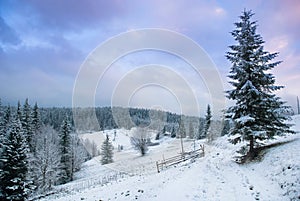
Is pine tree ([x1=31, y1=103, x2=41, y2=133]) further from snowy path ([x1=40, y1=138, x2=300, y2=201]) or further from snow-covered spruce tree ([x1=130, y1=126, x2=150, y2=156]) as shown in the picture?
snowy path ([x1=40, y1=138, x2=300, y2=201])

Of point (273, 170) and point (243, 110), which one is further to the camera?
point (243, 110)

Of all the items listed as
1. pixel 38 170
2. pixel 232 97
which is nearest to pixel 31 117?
pixel 38 170

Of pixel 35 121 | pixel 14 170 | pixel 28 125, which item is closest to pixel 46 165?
pixel 28 125

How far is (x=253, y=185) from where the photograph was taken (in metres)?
11.8

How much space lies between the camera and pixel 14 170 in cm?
2302

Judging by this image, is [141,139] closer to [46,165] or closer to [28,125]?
[28,125]

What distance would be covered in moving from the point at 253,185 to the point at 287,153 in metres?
3.84

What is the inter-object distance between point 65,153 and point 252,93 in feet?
116

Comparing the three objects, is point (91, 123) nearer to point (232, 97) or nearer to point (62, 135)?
point (62, 135)

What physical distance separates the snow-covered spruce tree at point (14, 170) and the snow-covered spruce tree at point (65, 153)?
1585cm

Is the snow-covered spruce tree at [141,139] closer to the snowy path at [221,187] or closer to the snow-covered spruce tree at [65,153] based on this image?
the snow-covered spruce tree at [65,153]

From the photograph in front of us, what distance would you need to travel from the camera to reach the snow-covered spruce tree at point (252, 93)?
53.1 feet

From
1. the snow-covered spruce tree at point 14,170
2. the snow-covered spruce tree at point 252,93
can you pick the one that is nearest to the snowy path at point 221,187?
the snow-covered spruce tree at point 252,93

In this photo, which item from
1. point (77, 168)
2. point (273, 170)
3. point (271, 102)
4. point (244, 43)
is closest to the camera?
point (273, 170)
